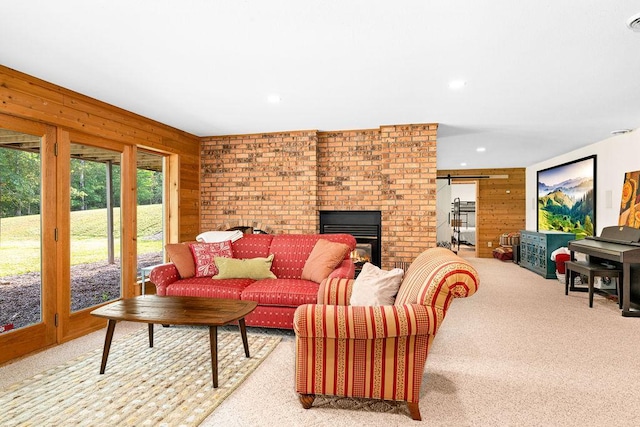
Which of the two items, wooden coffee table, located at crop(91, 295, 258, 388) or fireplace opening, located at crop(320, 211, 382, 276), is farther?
fireplace opening, located at crop(320, 211, 382, 276)

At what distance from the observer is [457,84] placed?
124 inches

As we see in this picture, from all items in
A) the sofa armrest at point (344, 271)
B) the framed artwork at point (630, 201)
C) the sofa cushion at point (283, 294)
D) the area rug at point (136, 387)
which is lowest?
the area rug at point (136, 387)

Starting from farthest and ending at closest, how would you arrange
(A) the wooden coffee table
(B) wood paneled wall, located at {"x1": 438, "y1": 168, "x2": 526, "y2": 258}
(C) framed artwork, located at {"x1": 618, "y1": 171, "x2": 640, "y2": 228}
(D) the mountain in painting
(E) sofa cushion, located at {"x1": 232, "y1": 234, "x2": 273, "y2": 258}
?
(B) wood paneled wall, located at {"x1": 438, "y1": 168, "x2": 526, "y2": 258} < (D) the mountain in painting < (C) framed artwork, located at {"x1": 618, "y1": 171, "x2": 640, "y2": 228} < (E) sofa cushion, located at {"x1": 232, "y1": 234, "x2": 273, "y2": 258} < (A) the wooden coffee table

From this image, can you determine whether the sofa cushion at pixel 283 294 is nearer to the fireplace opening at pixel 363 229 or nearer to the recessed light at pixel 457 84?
the fireplace opening at pixel 363 229

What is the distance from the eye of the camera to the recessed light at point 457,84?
3.08 meters

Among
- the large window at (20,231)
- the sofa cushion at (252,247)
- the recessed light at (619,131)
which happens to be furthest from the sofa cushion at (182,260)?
the recessed light at (619,131)

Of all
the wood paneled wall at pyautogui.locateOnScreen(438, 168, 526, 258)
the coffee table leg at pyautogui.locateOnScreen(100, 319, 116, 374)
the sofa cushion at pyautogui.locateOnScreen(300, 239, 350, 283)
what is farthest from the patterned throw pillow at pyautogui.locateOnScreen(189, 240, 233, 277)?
the wood paneled wall at pyautogui.locateOnScreen(438, 168, 526, 258)

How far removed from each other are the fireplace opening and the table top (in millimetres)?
2529

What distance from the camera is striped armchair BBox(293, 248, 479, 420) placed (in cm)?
185

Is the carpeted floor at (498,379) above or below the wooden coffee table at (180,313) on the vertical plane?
below

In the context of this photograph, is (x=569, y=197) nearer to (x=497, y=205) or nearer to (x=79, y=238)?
(x=497, y=205)

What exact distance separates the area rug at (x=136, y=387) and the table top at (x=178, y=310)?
0.42 metres

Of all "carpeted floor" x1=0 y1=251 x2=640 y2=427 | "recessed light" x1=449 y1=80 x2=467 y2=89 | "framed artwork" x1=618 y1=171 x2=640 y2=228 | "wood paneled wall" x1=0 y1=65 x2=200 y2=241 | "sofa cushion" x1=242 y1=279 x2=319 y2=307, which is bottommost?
"carpeted floor" x1=0 y1=251 x2=640 y2=427

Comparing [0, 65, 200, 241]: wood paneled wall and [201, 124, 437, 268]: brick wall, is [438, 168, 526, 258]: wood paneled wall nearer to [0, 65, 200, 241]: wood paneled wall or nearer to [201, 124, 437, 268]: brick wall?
[201, 124, 437, 268]: brick wall
